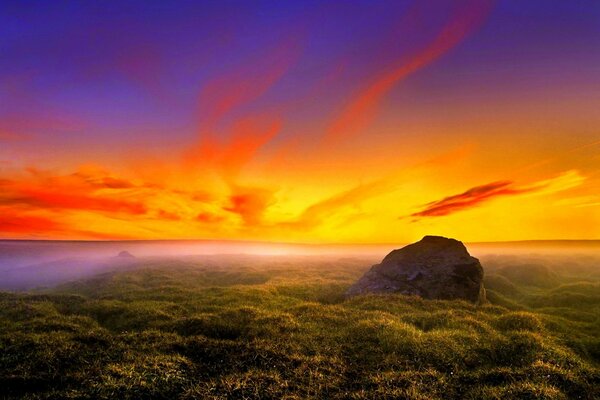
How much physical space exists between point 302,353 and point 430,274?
1917cm

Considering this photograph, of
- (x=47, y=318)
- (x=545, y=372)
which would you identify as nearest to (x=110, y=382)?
(x=47, y=318)

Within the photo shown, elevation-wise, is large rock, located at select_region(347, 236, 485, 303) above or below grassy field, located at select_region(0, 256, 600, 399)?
above

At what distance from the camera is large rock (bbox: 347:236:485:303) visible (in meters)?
28.2

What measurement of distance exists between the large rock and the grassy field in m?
3.15

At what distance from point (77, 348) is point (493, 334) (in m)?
21.0

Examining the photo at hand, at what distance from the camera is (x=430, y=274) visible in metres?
30.0

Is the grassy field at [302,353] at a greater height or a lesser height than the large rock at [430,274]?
lesser

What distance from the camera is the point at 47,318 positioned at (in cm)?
2152

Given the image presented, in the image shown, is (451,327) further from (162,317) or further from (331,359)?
(162,317)

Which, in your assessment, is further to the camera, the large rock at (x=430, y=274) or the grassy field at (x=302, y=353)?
the large rock at (x=430, y=274)

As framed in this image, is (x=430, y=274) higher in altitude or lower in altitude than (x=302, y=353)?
higher

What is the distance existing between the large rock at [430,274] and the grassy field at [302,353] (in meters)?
3.15

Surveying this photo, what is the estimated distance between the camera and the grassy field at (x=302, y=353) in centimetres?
1158

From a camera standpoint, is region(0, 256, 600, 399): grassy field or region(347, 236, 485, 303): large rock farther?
region(347, 236, 485, 303): large rock
